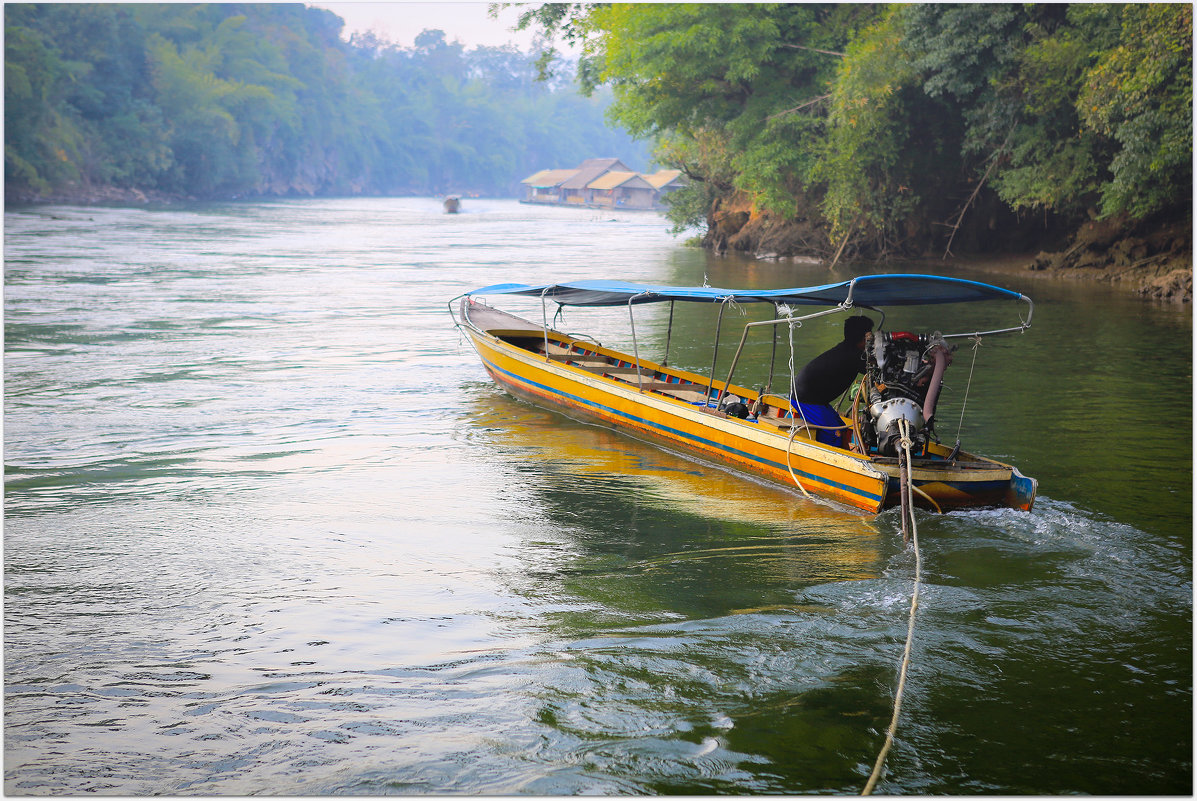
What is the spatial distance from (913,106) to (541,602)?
21.2 m

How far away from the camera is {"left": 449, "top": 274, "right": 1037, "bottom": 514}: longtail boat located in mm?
7109

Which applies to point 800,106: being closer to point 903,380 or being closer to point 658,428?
point 658,428

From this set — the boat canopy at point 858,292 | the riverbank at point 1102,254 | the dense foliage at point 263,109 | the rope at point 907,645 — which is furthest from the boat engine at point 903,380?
the dense foliage at point 263,109

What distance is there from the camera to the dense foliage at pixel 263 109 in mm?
51594

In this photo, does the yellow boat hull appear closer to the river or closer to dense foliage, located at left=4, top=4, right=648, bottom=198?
the river

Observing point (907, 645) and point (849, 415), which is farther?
point (849, 415)

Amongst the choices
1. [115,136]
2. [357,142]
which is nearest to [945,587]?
[115,136]

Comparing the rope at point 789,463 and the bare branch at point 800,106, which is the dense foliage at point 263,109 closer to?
the bare branch at point 800,106

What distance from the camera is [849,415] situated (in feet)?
29.9

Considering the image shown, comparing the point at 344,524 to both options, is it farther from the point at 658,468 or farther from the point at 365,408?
the point at 365,408

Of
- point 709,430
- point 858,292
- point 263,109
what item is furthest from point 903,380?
point 263,109

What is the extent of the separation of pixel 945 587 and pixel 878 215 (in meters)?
20.7

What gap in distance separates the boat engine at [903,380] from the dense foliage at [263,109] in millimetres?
27862

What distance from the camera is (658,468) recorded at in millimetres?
8875
